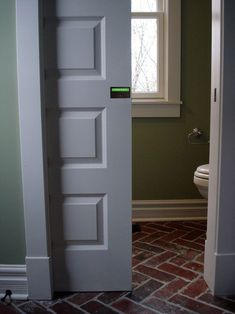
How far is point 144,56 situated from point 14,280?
7.57 ft

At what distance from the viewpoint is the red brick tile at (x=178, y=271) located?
2.14m

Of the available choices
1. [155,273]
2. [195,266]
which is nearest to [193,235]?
[195,266]

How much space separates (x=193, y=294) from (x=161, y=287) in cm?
19

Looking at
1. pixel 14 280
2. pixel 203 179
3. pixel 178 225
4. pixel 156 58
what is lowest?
pixel 178 225

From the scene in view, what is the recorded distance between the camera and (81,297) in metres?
1.91

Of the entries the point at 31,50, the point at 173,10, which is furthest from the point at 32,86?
the point at 173,10

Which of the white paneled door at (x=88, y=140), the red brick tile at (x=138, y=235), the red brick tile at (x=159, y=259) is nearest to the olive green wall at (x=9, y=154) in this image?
the white paneled door at (x=88, y=140)

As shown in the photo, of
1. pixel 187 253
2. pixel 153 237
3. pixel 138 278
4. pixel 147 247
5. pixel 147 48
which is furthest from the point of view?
pixel 147 48

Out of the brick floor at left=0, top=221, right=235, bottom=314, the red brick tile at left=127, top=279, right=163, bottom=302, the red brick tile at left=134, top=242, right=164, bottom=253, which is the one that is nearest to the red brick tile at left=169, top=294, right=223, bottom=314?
the brick floor at left=0, top=221, right=235, bottom=314

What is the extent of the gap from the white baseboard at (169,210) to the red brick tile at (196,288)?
4.09ft

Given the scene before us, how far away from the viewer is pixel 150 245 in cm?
267

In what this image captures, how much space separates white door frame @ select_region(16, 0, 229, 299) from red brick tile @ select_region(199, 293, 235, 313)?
8 cm

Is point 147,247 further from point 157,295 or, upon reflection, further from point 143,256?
point 157,295

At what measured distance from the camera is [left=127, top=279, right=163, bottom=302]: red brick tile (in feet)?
6.23
